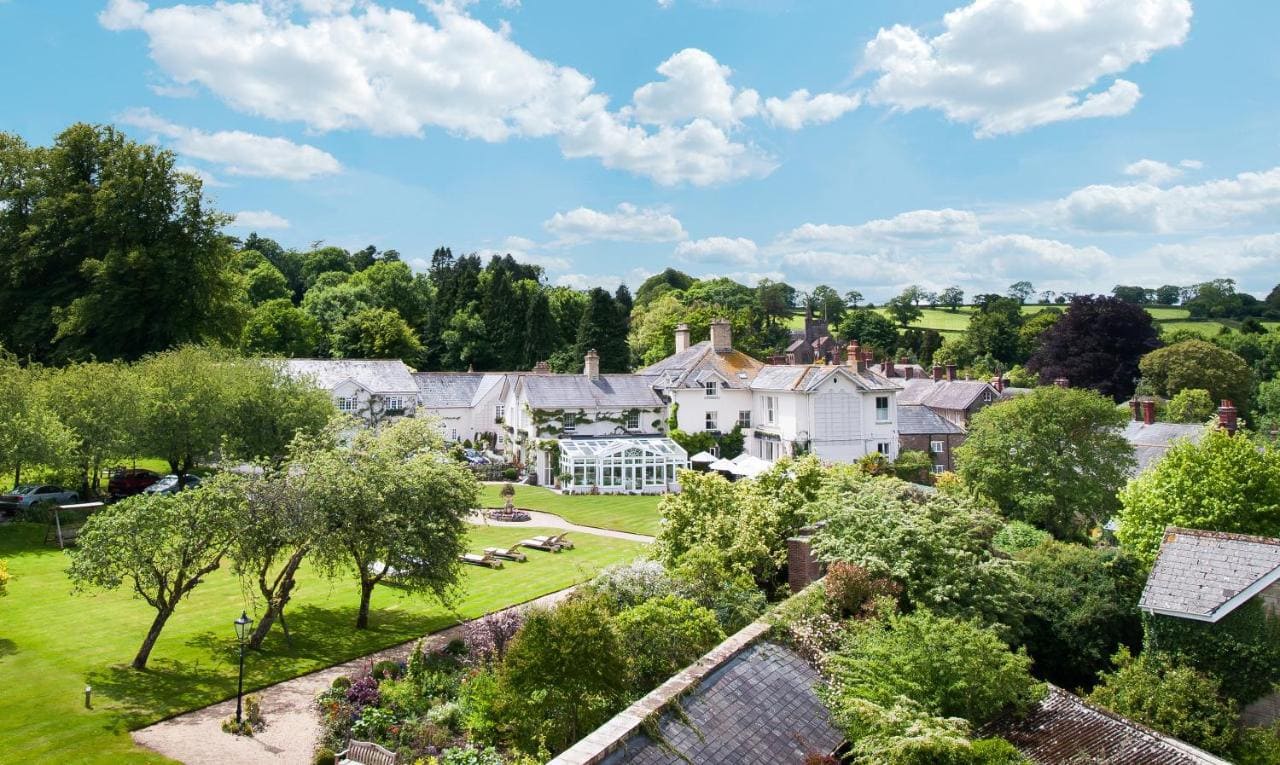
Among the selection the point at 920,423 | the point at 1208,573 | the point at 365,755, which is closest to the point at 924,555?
the point at 1208,573

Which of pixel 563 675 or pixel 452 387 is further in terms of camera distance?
pixel 452 387

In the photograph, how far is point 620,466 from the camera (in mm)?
44406

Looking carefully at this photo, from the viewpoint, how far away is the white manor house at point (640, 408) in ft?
146

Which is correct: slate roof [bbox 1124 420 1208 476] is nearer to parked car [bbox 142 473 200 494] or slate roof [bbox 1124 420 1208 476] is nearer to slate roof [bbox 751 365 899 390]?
slate roof [bbox 751 365 899 390]

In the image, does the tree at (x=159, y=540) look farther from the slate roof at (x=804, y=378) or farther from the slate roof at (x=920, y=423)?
the slate roof at (x=920, y=423)

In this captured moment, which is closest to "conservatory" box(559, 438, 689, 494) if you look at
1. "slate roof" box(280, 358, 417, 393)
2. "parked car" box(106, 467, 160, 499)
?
"slate roof" box(280, 358, 417, 393)

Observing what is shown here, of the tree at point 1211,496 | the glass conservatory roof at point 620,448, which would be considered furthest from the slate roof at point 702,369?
the tree at point 1211,496

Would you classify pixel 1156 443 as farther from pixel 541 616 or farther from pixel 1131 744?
pixel 541 616

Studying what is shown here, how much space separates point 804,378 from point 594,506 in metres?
13.2

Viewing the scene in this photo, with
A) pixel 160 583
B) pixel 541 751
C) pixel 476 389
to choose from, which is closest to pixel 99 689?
pixel 160 583

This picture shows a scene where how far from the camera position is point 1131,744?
Answer: 12977 mm

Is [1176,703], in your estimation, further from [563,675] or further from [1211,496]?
[563,675]

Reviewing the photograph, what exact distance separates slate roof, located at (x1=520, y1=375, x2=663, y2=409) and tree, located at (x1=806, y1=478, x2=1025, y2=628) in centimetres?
3019

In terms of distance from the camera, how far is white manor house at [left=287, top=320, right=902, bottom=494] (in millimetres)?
44469
